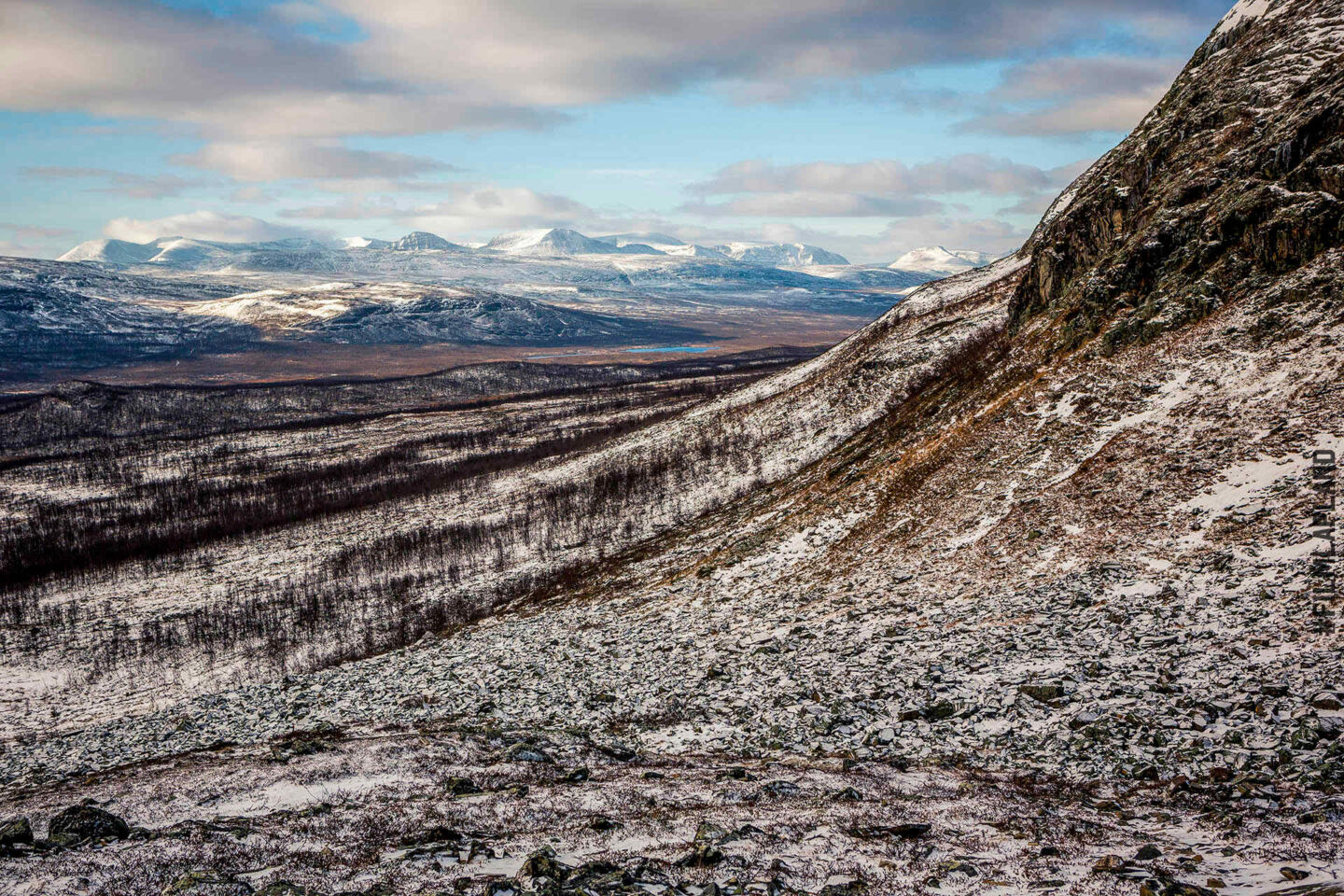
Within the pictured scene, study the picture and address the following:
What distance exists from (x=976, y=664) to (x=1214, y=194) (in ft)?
109

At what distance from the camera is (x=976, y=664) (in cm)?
2139

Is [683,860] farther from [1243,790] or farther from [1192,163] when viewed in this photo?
[1192,163]

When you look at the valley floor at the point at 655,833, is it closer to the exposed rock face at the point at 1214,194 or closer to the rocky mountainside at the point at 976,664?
the rocky mountainside at the point at 976,664

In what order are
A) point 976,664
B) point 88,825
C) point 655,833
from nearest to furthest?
point 655,833 < point 88,825 < point 976,664

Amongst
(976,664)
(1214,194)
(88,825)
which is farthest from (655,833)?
(1214,194)

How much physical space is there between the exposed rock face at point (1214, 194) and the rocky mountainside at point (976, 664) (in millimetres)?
200

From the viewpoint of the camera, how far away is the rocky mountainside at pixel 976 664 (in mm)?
13266

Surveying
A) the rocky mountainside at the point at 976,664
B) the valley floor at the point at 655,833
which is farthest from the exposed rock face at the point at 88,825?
the rocky mountainside at the point at 976,664

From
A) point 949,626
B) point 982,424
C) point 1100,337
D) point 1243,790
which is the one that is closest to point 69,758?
point 949,626

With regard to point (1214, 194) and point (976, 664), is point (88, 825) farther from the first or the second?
point (1214, 194)

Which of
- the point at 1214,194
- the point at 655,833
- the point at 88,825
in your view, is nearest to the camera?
the point at 655,833

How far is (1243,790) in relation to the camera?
45.2 feet

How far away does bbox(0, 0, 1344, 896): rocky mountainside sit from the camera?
13.3 m

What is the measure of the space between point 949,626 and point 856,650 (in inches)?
125
